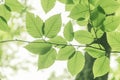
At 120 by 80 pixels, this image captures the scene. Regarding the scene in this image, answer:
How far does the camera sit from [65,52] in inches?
34.1

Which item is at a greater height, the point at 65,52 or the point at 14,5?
the point at 14,5

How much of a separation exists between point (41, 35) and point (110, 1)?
0.93 ft

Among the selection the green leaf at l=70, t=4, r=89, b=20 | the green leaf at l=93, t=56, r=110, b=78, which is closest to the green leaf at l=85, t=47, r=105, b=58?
the green leaf at l=93, t=56, r=110, b=78

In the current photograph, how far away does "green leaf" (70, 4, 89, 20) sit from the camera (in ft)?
2.78

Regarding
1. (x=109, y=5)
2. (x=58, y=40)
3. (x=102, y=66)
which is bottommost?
(x=102, y=66)

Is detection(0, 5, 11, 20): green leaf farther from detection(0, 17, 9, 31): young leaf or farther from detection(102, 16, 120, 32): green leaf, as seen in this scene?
detection(102, 16, 120, 32): green leaf

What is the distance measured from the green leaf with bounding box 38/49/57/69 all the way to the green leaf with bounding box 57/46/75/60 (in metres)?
0.02

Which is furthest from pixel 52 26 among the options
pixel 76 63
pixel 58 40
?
pixel 76 63

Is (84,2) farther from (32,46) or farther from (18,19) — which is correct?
(18,19)

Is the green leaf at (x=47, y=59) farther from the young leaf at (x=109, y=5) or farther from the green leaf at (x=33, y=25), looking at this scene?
the young leaf at (x=109, y=5)

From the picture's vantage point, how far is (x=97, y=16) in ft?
2.72

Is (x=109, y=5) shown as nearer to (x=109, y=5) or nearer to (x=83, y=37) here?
(x=109, y=5)

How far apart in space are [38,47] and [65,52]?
0.10 m

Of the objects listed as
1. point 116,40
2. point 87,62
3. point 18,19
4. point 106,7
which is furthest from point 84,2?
point 18,19
